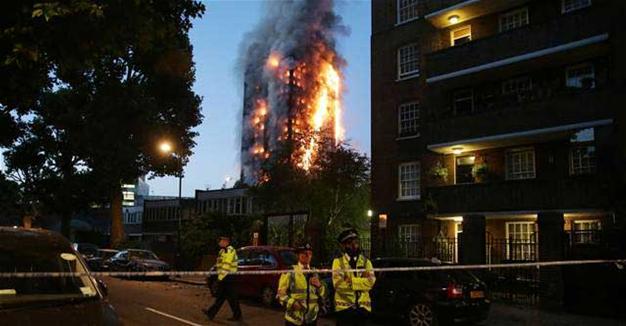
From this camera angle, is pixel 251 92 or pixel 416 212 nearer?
pixel 416 212

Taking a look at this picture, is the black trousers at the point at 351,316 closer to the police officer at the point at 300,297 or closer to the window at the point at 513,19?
the police officer at the point at 300,297

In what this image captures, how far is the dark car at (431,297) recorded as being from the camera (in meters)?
12.3

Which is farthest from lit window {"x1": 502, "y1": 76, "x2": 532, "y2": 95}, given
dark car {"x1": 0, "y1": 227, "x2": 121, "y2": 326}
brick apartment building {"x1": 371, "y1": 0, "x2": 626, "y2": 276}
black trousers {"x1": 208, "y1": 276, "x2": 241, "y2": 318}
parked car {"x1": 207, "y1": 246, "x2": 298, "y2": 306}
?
dark car {"x1": 0, "y1": 227, "x2": 121, "y2": 326}

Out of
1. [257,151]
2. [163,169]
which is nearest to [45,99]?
[163,169]

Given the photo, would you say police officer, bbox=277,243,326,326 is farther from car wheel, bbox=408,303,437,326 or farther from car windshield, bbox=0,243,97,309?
car wheel, bbox=408,303,437,326

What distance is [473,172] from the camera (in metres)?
25.8

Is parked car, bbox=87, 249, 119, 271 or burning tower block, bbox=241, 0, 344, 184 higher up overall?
burning tower block, bbox=241, 0, 344, 184

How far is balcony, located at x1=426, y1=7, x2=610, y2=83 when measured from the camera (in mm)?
21859

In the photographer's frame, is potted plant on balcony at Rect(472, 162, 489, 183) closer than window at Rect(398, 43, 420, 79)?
Yes

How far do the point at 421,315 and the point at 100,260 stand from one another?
929 inches

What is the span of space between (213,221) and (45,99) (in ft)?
48.7

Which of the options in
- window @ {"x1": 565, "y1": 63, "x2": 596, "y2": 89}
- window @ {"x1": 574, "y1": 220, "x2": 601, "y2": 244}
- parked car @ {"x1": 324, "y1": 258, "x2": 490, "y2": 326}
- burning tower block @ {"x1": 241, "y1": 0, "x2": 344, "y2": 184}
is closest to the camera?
parked car @ {"x1": 324, "y1": 258, "x2": 490, "y2": 326}

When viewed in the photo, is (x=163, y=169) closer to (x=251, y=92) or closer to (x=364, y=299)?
(x=364, y=299)

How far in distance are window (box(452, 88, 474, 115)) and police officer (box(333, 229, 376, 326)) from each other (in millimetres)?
19696
